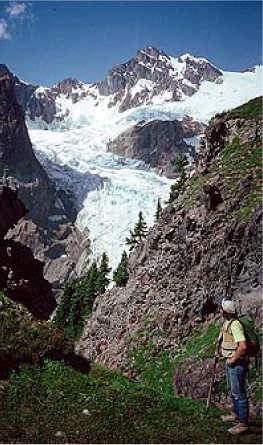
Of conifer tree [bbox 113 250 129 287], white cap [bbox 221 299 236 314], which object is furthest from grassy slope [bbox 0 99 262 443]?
conifer tree [bbox 113 250 129 287]

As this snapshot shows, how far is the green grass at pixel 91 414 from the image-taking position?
9.50 m

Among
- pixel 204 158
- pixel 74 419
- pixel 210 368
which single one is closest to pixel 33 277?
pixel 204 158

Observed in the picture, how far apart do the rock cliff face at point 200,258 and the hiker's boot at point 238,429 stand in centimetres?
816

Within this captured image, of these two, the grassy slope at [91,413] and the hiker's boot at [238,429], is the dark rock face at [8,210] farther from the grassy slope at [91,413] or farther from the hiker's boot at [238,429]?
the hiker's boot at [238,429]

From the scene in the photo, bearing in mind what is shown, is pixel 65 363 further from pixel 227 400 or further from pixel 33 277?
pixel 33 277

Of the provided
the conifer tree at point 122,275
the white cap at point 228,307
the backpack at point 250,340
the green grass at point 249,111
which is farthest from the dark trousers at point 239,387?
the conifer tree at point 122,275

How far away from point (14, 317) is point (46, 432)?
447 cm

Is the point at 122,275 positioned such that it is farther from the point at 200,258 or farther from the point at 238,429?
the point at 238,429

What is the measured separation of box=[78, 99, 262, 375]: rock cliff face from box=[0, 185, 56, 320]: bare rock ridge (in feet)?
76.8

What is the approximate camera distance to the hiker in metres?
9.64

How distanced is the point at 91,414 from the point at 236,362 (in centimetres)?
317

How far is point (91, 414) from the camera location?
1034 centimetres

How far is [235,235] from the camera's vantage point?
2339 centimetres

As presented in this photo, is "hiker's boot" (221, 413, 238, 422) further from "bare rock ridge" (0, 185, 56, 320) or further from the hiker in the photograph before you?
"bare rock ridge" (0, 185, 56, 320)
